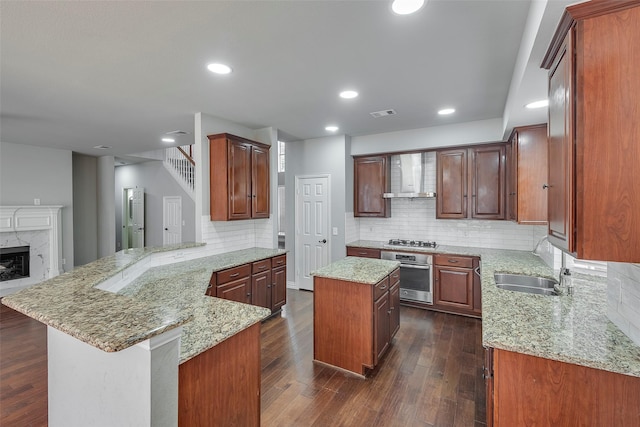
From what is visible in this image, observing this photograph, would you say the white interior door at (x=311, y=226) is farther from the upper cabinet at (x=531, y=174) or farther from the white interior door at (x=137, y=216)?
the white interior door at (x=137, y=216)

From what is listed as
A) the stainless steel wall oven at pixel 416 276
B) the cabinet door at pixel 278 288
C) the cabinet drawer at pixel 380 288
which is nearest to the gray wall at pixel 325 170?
the stainless steel wall oven at pixel 416 276

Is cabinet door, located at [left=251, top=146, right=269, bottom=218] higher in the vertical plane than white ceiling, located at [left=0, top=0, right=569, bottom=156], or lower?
lower

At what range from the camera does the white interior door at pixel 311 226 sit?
5073mm

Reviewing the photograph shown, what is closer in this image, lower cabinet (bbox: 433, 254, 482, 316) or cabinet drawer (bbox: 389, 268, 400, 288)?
cabinet drawer (bbox: 389, 268, 400, 288)

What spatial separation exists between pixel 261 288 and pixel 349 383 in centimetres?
165

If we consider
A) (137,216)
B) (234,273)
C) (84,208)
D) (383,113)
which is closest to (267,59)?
(383,113)

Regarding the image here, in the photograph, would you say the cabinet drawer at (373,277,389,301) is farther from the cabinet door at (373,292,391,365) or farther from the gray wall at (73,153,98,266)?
the gray wall at (73,153,98,266)

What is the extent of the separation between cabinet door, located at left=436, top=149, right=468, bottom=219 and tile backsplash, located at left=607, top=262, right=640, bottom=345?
2.66m

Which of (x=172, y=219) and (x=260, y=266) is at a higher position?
(x=172, y=219)

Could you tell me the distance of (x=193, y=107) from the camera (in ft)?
11.4

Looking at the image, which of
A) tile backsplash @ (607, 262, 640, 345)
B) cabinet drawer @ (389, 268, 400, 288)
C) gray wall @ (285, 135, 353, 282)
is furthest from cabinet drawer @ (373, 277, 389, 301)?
gray wall @ (285, 135, 353, 282)

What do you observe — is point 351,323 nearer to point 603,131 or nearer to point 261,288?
point 261,288

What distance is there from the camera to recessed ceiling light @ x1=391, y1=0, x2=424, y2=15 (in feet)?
5.40

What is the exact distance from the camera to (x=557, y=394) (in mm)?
1358
